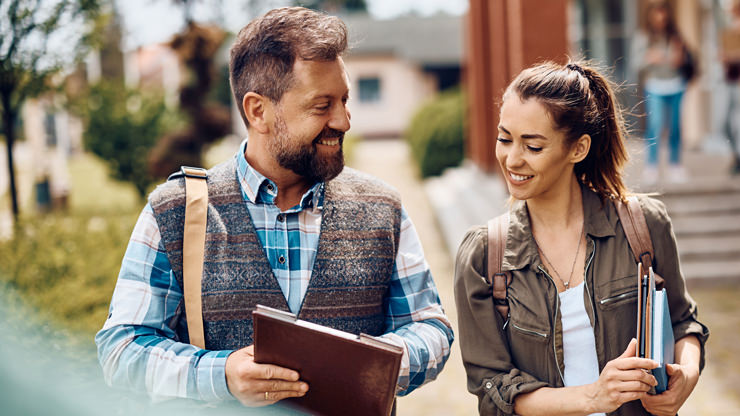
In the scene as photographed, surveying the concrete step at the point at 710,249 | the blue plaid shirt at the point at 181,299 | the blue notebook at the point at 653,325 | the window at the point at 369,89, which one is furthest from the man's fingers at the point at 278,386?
the window at the point at 369,89

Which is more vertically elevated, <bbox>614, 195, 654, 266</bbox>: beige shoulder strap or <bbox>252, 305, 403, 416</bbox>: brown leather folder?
<bbox>614, 195, 654, 266</bbox>: beige shoulder strap

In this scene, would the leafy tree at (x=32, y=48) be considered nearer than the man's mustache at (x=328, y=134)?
No

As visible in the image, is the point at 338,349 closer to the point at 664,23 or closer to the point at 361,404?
the point at 361,404

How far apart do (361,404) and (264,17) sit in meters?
1.11

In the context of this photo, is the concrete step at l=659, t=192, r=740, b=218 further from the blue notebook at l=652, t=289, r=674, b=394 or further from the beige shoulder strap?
the blue notebook at l=652, t=289, r=674, b=394

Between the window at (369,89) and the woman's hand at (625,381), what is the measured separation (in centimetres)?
3504

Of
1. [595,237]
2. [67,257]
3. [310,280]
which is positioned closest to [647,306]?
[595,237]

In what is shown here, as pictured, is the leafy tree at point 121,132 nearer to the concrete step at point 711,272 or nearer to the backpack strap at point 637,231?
the concrete step at point 711,272

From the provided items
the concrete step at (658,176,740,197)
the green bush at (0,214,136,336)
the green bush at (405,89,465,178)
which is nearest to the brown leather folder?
the green bush at (0,214,136,336)

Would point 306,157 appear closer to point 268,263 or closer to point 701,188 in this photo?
point 268,263

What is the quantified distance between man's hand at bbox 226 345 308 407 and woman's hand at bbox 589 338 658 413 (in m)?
0.78

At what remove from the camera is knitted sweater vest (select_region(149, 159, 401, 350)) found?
78.9 inches

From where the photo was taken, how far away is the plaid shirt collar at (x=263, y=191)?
2.11m

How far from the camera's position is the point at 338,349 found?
1.77 metres
